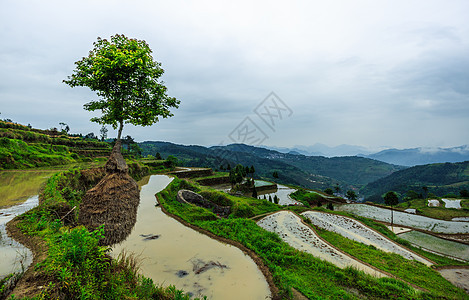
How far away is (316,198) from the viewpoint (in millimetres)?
44656

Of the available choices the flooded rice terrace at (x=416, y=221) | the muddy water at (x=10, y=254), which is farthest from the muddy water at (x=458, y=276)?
the muddy water at (x=10, y=254)

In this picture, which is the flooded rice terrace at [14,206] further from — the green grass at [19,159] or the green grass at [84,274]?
the green grass at [19,159]

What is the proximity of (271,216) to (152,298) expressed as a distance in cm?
1693

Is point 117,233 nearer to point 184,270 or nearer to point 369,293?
point 184,270

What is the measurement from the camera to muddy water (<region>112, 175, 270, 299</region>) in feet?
22.5

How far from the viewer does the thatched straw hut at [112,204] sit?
5.96 metres

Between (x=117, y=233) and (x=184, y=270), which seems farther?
(x=184, y=270)

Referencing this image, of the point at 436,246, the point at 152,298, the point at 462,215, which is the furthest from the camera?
the point at 462,215

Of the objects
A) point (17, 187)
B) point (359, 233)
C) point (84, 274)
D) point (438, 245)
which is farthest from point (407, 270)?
point (17, 187)

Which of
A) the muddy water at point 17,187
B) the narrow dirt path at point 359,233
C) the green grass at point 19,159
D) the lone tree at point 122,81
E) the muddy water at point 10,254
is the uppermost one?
the lone tree at point 122,81

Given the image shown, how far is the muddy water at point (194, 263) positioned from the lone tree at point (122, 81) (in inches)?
232

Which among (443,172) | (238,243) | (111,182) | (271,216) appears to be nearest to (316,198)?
(271,216)

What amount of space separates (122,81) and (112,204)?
404 centimetres

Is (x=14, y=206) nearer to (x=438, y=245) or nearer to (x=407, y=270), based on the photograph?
(x=407, y=270)
